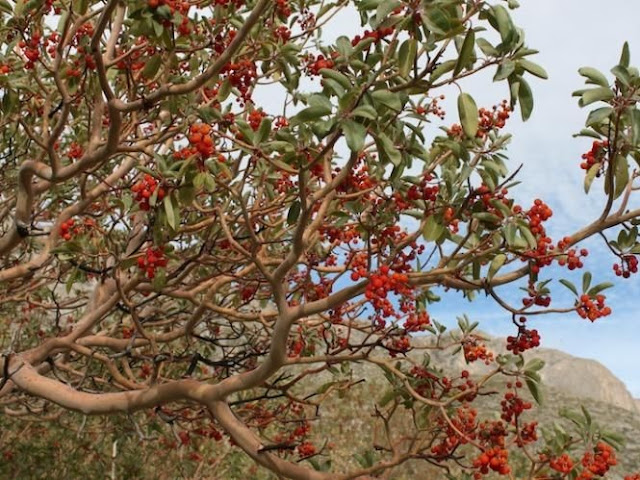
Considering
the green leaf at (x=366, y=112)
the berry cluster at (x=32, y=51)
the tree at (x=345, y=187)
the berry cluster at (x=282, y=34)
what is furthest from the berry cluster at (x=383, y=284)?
the berry cluster at (x=32, y=51)

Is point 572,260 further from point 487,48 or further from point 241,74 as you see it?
point 241,74

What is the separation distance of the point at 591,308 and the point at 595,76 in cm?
121

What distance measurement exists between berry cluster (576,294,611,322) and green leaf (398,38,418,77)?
1.60 metres

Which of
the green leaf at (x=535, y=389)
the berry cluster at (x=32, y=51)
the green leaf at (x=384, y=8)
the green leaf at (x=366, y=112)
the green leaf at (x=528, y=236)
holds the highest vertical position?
the berry cluster at (x=32, y=51)

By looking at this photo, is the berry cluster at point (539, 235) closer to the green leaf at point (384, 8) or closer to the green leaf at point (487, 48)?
the green leaf at point (487, 48)

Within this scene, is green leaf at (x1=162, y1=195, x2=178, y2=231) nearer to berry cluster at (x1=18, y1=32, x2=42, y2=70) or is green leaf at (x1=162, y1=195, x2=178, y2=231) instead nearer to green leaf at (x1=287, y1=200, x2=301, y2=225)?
green leaf at (x1=287, y1=200, x2=301, y2=225)

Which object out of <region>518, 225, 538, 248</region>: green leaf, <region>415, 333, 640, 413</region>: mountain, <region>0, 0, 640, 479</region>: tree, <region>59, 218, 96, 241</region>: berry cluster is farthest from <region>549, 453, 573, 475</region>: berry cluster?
<region>415, 333, 640, 413</region>: mountain

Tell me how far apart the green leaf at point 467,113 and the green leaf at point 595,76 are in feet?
1.88

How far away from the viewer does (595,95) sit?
2762mm

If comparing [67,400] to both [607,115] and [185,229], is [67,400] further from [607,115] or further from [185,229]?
[607,115]

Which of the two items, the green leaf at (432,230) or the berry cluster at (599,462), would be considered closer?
the green leaf at (432,230)

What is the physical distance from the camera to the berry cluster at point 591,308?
10.9ft

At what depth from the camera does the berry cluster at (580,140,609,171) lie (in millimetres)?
3275

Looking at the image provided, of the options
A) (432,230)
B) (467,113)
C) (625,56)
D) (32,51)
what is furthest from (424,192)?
(32,51)
